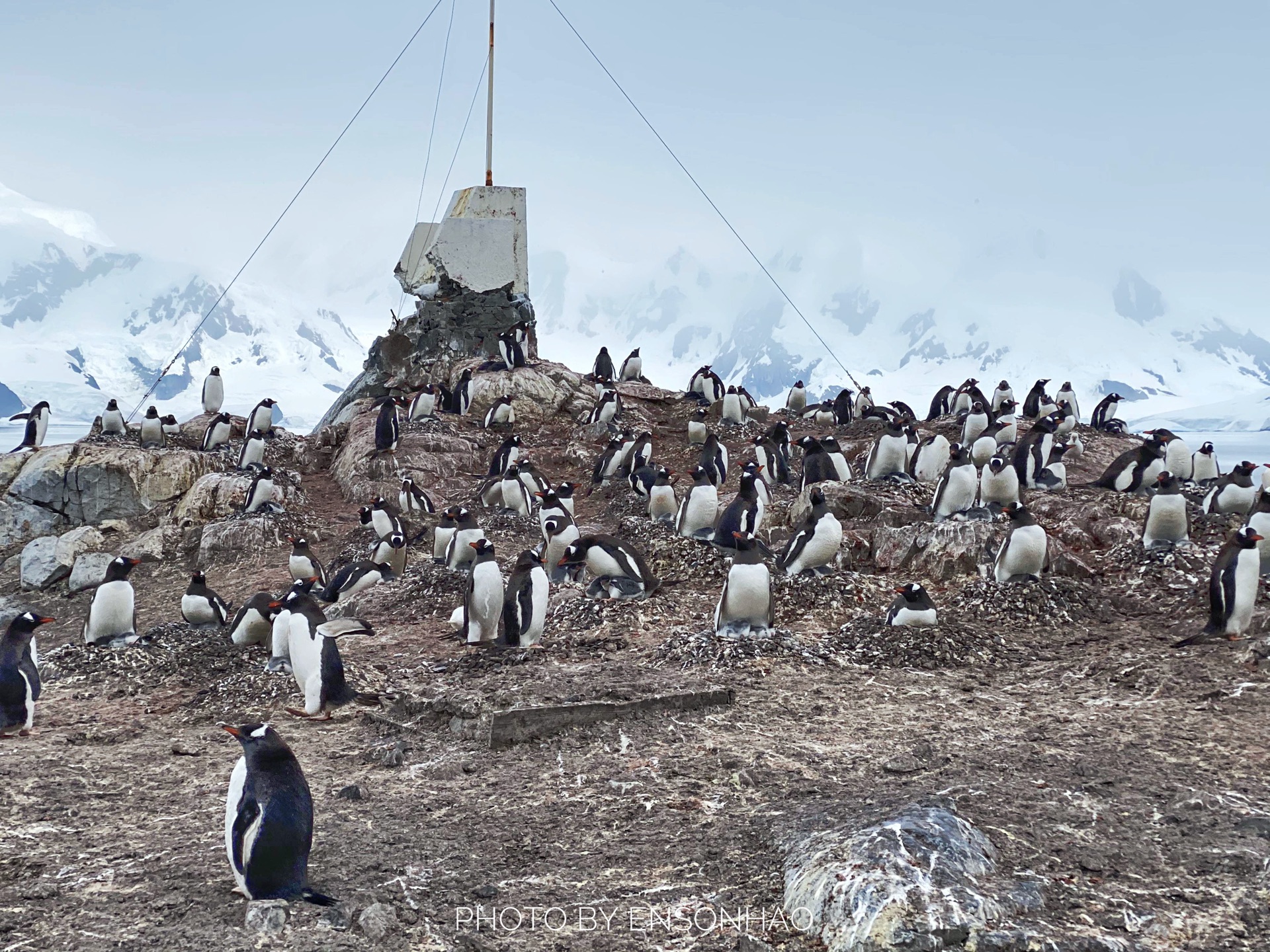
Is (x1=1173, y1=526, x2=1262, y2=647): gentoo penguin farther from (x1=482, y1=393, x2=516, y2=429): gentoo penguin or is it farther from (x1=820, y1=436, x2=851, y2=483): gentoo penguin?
(x1=482, y1=393, x2=516, y2=429): gentoo penguin

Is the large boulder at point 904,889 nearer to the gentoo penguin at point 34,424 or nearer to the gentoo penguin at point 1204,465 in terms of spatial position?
the gentoo penguin at point 1204,465

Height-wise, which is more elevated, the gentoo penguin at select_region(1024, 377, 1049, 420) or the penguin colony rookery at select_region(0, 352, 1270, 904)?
the gentoo penguin at select_region(1024, 377, 1049, 420)

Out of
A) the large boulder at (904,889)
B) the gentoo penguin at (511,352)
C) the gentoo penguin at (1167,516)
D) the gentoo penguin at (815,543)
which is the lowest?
the large boulder at (904,889)

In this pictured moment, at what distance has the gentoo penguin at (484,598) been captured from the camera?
8680 millimetres

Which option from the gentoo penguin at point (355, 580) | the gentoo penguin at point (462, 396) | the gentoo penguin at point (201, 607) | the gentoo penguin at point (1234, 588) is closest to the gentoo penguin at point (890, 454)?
the gentoo penguin at point (1234, 588)

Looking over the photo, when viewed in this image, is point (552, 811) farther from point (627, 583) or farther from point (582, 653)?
point (627, 583)

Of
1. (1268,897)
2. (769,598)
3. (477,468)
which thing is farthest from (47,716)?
(477,468)

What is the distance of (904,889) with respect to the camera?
3.84 m

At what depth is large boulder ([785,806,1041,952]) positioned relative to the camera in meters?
3.71

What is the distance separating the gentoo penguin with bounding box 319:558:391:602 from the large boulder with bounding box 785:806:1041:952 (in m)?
8.22

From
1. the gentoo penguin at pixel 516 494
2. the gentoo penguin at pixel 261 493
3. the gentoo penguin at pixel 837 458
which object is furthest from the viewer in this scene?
the gentoo penguin at pixel 261 493

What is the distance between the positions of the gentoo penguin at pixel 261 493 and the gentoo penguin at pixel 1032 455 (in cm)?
1084

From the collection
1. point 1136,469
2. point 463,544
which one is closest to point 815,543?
point 463,544

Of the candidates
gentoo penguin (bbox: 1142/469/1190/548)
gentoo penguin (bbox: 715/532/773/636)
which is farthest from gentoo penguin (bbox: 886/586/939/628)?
gentoo penguin (bbox: 1142/469/1190/548)
